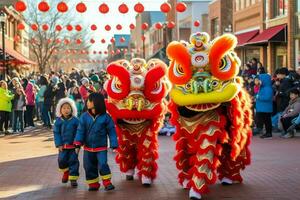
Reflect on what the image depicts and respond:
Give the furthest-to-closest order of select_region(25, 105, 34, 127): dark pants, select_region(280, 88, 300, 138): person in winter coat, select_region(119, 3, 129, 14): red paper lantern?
select_region(25, 105, 34, 127): dark pants < select_region(119, 3, 129, 14): red paper lantern < select_region(280, 88, 300, 138): person in winter coat

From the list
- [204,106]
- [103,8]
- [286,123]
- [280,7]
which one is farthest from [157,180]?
[280,7]

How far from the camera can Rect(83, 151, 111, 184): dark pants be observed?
28.9ft

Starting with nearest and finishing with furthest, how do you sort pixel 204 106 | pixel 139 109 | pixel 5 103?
pixel 204 106, pixel 139 109, pixel 5 103

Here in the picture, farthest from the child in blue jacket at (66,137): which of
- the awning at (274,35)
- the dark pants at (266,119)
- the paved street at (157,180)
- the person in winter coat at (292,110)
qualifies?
the awning at (274,35)

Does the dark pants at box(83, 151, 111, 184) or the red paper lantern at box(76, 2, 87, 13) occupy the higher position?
the red paper lantern at box(76, 2, 87, 13)

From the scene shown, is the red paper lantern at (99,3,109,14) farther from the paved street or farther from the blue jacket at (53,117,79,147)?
the blue jacket at (53,117,79,147)

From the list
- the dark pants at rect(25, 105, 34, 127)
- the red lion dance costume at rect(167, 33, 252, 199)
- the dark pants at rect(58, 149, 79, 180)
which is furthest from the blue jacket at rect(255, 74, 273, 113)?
the dark pants at rect(25, 105, 34, 127)

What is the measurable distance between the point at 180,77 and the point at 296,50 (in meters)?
20.0

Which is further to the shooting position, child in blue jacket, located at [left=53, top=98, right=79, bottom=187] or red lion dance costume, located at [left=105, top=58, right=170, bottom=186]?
child in blue jacket, located at [left=53, top=98, right=79, bottom=187]

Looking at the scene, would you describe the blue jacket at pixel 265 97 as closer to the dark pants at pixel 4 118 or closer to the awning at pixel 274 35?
the dark pants at pixel 4 118

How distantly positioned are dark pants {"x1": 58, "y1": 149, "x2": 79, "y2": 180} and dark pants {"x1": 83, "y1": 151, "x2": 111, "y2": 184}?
533 millimetres

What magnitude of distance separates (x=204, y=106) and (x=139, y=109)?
145 cm

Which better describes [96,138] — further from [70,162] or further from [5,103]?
[5,103]

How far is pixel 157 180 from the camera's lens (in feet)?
32.2
